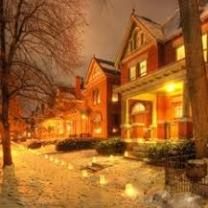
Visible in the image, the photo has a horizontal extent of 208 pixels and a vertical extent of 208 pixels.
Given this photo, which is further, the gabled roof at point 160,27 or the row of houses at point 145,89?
the gabled roof at point 160,27

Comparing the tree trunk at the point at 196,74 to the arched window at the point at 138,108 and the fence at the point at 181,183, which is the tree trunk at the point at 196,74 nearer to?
the fence at the point at 181,183

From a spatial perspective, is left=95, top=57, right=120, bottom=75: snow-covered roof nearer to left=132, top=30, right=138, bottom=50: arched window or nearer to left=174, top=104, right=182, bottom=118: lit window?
left=132, top=30, right=138, bottom=50: arched window

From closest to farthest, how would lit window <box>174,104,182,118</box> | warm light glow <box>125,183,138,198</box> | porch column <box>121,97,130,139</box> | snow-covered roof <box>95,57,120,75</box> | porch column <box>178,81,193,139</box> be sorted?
warm light glow <box>125,183,138,198</box> < porch column <box>178,81,193,139</box> < lit window <box>174,104,182,118</box> < porch column <box>121,97,130,139</box> < snow-covered roof <box>95,57,120,75</box>

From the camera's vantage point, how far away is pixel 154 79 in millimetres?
19391

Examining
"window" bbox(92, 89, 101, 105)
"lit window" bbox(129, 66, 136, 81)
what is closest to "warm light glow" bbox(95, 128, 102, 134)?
"window" bbox(92, 89, 101, 105)

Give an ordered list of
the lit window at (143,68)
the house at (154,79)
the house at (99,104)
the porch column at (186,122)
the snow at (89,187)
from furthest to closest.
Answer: the house at (99,104) → the lit window at (143,68) → the house at (154,79) → the porch column at (186,122) → the snow at (89,187)

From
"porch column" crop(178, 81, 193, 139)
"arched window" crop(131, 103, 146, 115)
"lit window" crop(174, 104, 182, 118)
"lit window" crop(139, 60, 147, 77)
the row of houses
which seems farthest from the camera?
"arched window" crop(131, 103, 146, 115)

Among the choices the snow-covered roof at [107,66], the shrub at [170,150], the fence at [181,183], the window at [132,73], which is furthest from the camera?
the snow-covered roof at [107,66]

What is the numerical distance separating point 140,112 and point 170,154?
10552 mm

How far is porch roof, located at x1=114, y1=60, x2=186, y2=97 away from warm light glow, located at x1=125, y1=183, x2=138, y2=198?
777 centimetres

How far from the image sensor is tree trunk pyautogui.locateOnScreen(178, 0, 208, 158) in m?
10.1

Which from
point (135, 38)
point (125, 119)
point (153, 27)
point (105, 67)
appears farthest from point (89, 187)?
point (105, 67)

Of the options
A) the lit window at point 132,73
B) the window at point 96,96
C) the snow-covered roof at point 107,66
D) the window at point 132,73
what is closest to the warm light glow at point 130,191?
the window at point 132,73

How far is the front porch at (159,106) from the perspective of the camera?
16.4 metres
